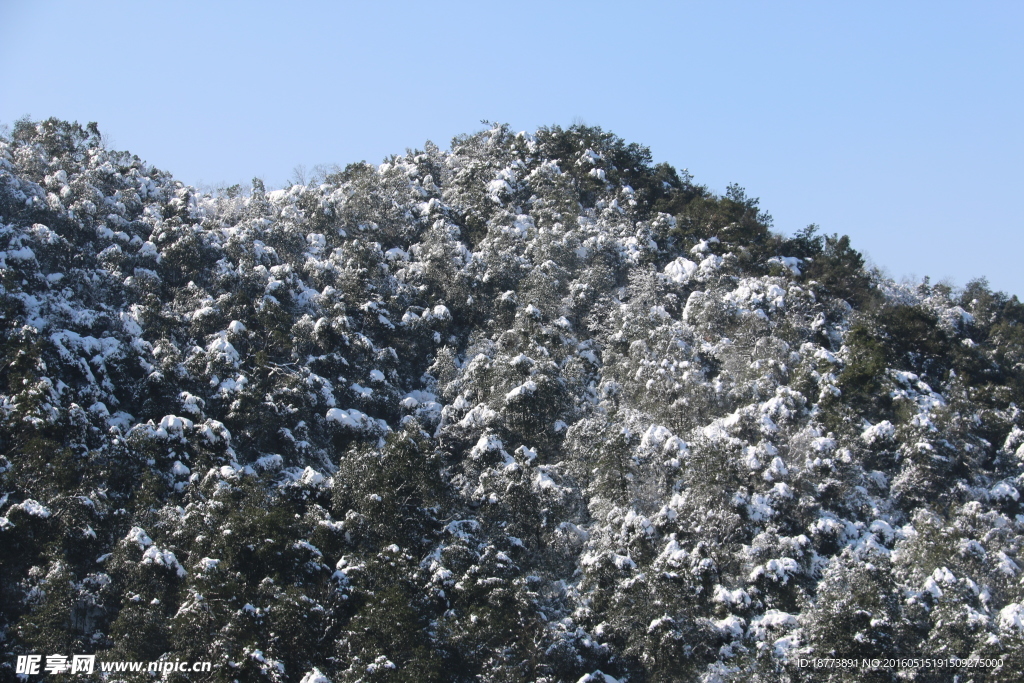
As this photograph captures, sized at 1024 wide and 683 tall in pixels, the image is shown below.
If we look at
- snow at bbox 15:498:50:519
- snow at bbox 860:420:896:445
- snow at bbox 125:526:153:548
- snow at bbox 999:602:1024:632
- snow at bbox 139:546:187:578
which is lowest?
snow at bbox 999:602:1024:632

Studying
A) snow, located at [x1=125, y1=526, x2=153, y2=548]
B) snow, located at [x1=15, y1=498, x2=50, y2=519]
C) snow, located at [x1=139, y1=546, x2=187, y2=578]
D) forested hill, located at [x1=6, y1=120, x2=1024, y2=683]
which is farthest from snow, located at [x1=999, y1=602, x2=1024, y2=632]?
snow, located at [x1=15, y1=498, x2=50, y2=519]

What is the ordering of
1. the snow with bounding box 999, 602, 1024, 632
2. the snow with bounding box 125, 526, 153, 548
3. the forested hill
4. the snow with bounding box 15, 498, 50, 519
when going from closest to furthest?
the snow with bounding box 999, 602, 1024, 632, the forested hill, the snow with bounding box 125, 526, 153, 548, the snow with bounding box 15, 498, 50, 519

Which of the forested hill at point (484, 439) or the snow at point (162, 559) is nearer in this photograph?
the forested hill at point (484, 439)

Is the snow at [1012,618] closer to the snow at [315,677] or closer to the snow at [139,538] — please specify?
the snow at [315,677]

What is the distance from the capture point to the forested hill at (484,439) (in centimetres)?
1563

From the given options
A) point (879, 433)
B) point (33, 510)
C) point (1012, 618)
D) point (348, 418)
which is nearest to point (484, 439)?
point (348, 418)

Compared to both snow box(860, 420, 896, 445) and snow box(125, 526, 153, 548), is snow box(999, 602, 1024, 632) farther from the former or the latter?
snow box(125, 526, 153, 548)

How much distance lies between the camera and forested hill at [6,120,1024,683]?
15.6 metres

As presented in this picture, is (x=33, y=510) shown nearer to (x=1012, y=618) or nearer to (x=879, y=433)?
(x=1012, y=618)

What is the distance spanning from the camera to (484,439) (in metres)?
20.8

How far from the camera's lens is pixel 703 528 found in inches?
715


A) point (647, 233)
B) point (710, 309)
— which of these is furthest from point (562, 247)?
point (710, 309)

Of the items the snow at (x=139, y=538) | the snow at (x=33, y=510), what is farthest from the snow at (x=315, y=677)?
the snow at (x=33, y=510)

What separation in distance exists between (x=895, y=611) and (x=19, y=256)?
21.5 m
